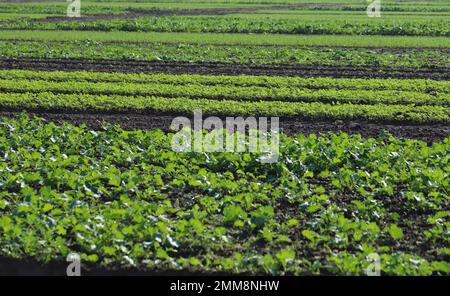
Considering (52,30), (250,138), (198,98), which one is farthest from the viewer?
(52,30)

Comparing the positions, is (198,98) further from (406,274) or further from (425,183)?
(406,274)

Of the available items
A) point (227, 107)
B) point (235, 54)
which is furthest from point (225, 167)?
point (235, 54)

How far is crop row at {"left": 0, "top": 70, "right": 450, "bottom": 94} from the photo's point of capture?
17203 mm

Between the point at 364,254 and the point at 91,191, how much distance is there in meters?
3.51

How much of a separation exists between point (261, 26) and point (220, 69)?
35.3 ft

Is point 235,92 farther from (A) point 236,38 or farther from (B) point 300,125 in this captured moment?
(A) point 236,38

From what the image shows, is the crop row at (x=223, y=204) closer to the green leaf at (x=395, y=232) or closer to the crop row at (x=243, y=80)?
the green leaf at (x=395, y=232)

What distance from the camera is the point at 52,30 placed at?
97.8 ft

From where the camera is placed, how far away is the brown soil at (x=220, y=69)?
63.0 feet

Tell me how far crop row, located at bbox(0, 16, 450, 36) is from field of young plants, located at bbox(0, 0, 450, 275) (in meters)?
7.00

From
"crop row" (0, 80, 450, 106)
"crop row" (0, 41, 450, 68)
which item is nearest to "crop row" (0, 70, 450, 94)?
"crop row" (0, 80, 450, 106)

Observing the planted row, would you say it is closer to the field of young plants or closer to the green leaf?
the field of young plants
